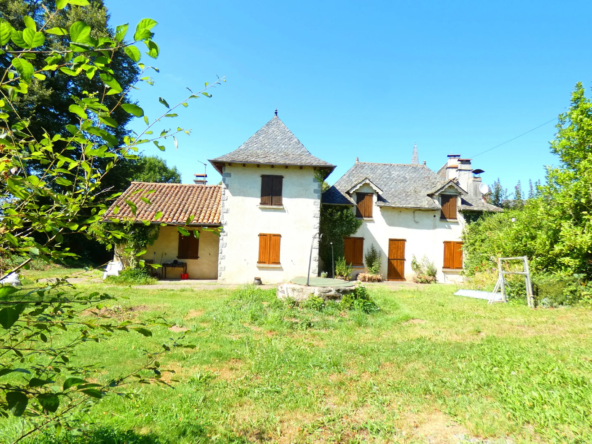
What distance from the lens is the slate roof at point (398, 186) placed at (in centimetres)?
1642

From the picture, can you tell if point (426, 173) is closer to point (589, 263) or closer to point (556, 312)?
point (589, 263)

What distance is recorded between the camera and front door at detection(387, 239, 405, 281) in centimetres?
1627


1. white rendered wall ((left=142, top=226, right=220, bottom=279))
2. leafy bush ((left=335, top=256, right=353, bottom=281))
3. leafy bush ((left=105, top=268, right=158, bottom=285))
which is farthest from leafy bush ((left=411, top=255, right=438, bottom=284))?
leafy bush ((left=105, top=268, right=158, bottom=285))

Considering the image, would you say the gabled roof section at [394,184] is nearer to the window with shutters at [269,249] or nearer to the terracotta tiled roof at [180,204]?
the window with shutters at [269,249]

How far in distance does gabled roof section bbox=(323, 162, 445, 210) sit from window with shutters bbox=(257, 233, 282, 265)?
11.7ft

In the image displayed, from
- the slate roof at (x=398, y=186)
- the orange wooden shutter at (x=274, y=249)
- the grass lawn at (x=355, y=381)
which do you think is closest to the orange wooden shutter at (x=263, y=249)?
the orange wooden shutter at (x=274, y=249)

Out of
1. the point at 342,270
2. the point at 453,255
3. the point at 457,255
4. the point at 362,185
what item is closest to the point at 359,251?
the point at 342,270

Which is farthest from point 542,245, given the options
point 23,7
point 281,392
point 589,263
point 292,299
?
point 23,7

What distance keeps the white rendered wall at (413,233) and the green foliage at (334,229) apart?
80cm

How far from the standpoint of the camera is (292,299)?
8.20 m

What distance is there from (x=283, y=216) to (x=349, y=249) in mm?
4130

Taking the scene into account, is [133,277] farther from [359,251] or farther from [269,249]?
[359,251]

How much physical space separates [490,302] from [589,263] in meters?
2.57

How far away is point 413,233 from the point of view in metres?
16.5
